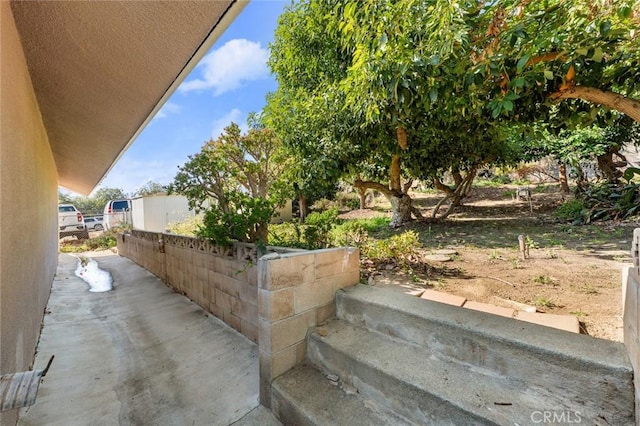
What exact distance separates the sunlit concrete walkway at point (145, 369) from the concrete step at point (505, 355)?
2.56 feet

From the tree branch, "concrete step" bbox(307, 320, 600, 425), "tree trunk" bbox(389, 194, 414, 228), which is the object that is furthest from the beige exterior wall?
"tree trunk" bbox(389, 194, 414, 228)

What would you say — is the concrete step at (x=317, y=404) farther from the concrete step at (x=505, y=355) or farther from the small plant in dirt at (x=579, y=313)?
the small plant in dirt at (x=579, y=313)

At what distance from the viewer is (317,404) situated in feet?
5.06

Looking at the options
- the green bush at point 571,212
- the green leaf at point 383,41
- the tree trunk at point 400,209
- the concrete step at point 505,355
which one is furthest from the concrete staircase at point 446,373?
the green bush at point 571,212

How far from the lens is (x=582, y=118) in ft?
9.21

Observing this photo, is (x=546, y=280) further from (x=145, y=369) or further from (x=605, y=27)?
(x=145, y=369)

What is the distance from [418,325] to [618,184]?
9.33m

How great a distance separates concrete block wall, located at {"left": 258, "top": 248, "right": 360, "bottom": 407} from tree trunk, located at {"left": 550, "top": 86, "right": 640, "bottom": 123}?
2.85m

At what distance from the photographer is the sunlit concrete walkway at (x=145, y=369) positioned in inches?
71.2

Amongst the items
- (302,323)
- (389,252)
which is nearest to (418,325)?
(302,323)

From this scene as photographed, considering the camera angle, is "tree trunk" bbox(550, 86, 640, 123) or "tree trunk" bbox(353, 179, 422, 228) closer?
"tree trunk" bbox(550, 86, 640, 123)

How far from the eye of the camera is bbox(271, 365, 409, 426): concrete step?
1421mm

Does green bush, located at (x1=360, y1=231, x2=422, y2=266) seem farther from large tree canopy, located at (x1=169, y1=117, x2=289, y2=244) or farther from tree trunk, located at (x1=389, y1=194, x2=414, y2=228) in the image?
tree trunk, located at (x1=389, y1=194, x2=414, y2=228)

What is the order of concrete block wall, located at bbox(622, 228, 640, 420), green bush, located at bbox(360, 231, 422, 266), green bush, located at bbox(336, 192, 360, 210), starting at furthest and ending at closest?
1. green bush, located at bbox(336, 192, 360, 210)
2. green bush, located at bbox(360, 231, 422, 266)
3. concrete block wall, located at bbox(622, 228, 640, 420)
